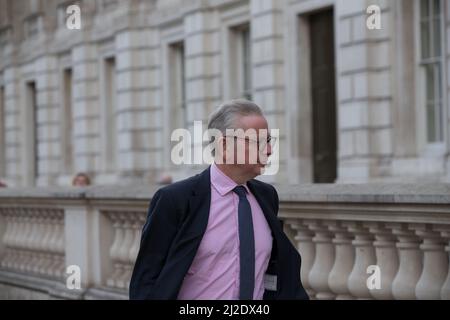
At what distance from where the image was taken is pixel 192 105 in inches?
862

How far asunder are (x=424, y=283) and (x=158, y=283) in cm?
181

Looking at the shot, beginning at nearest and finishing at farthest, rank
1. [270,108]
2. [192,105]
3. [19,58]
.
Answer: [270,108] < [192,105] < [19,58]

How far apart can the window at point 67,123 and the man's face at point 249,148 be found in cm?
2539

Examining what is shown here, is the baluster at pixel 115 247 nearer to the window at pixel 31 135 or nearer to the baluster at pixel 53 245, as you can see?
the baluster at pixel 53 245

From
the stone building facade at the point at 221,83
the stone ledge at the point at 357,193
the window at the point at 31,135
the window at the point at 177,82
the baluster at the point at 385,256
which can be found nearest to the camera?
the stone ledge at the point at 357,193

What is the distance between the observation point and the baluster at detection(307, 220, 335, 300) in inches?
223

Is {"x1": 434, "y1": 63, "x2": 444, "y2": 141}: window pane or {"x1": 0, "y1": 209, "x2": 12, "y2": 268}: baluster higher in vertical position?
{"x1": 434, "y1": 63, "x2": 444, "y2": 141}: window pane

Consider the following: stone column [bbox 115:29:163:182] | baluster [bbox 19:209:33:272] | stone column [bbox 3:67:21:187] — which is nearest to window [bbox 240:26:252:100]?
stone column [bbox 115:29:163:182]

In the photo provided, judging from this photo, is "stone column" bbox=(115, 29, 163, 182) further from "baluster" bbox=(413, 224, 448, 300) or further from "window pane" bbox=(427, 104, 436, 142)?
"baluster" bbox=(413, 224, 448, 300)

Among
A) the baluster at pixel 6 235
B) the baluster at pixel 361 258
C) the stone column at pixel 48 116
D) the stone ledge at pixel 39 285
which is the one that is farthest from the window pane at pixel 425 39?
the stone column at pixel 48 116

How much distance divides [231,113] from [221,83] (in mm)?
A: 17648

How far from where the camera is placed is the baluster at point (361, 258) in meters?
5.38

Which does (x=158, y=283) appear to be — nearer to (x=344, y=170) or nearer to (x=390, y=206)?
(x=390, y=206)
